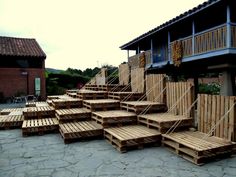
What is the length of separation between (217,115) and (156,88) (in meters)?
3.74

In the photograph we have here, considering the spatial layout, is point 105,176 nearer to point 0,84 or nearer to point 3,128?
point 3,128

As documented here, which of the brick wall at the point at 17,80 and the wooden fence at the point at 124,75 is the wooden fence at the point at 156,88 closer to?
the wooden fence at the point at 124,75

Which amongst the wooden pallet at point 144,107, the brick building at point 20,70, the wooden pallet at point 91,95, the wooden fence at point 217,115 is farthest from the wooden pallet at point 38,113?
the brick building at point 20,70

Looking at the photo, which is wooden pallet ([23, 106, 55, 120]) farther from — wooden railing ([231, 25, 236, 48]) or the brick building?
the brick building

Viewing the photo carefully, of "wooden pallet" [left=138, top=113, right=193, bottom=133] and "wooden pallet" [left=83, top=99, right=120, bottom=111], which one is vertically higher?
"wooden pallet" [left=83, top=99, right=120, bottom=111]

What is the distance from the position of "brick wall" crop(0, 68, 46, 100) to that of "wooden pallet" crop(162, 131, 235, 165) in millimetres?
22281

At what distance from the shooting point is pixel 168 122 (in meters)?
7.68

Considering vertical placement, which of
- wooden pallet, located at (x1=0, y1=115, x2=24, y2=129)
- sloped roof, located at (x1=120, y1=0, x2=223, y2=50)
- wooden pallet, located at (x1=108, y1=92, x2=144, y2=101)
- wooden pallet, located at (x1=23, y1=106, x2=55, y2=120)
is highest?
sloped roof, located at (x1=120, y1=0, x2=223, y2=50)

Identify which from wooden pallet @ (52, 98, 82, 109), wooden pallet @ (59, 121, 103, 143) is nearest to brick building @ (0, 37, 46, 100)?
wooden pallet @ (52, 98, 82, 109)

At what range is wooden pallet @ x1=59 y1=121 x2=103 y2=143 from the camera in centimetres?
793

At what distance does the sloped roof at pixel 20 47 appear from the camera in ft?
85.9

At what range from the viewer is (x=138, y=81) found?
39.9 ft

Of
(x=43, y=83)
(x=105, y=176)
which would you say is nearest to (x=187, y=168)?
(x=105, y=176)

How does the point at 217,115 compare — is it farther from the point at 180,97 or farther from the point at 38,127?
the point at 38,127
